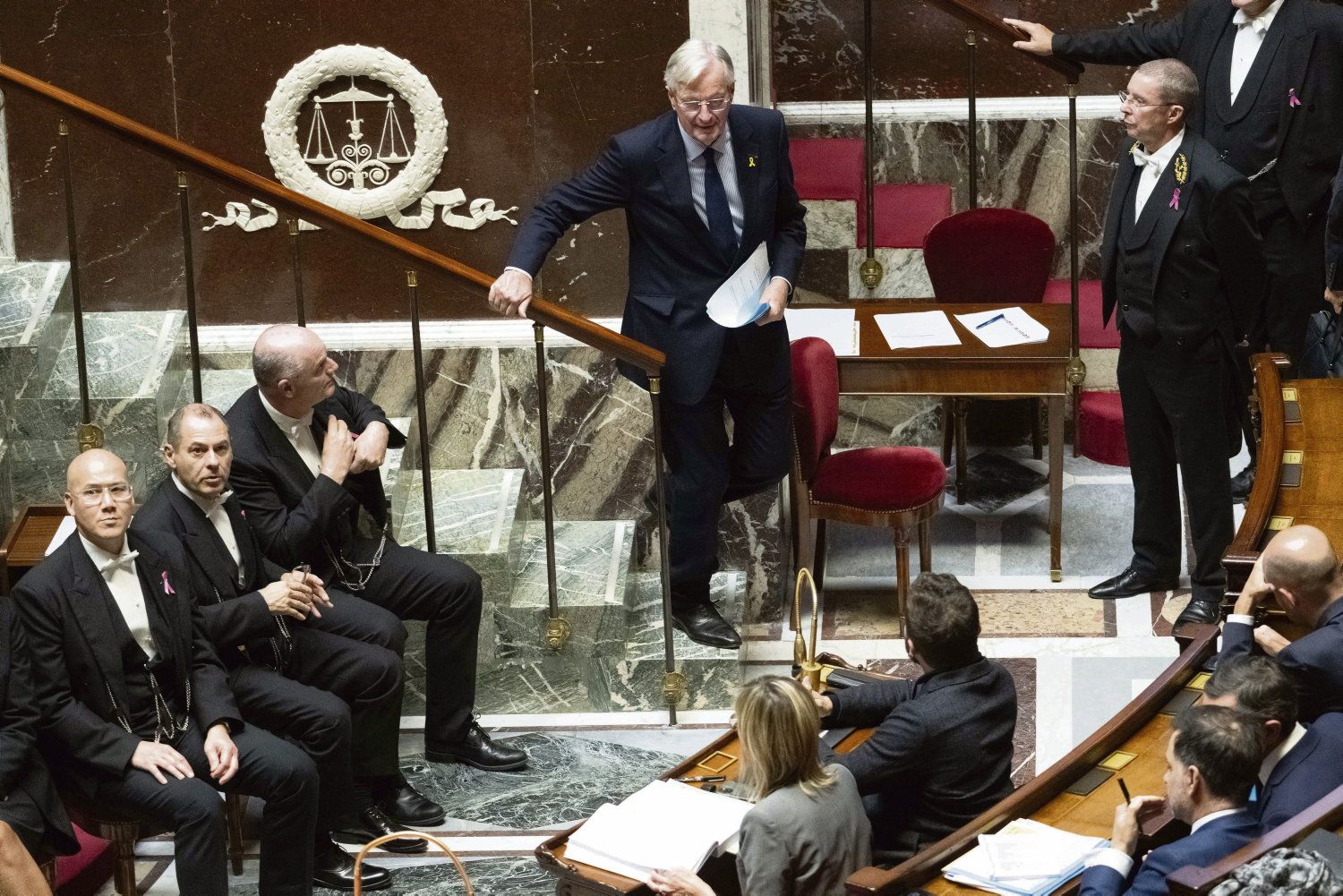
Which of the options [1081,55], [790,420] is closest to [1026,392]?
[790,420]

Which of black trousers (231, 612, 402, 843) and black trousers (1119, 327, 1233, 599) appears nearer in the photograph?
black trousers (231, 612, 402, 843)

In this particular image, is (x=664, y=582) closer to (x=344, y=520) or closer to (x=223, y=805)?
(x=344, y=520)

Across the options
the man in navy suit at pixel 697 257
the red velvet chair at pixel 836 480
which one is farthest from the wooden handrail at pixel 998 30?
the man in navy suit at pixel 697 257

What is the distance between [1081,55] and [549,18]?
6.04 feet

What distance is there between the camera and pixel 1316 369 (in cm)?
595

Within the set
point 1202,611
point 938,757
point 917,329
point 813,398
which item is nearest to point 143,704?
point 938,757

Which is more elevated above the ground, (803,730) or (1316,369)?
(1316,369)

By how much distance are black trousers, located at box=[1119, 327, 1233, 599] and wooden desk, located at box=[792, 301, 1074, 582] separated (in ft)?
0.74

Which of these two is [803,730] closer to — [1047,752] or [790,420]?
[1047,752]

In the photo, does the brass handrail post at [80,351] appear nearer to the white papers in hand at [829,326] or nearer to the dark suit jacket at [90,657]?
the dark suit jacket at [90,657]

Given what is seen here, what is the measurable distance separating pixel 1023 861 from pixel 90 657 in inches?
85.2

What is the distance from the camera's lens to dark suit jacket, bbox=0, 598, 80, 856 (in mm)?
4117

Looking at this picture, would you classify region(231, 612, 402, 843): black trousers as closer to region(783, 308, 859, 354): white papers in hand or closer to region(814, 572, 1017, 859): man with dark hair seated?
region(814, 572, 1017, 859): man with dark hair seated

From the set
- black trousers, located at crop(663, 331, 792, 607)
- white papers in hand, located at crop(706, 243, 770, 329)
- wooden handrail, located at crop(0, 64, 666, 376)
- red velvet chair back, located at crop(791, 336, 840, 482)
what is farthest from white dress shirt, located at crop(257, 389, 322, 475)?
red velvet chair back, located at crop(791, 336, 840, 482)
